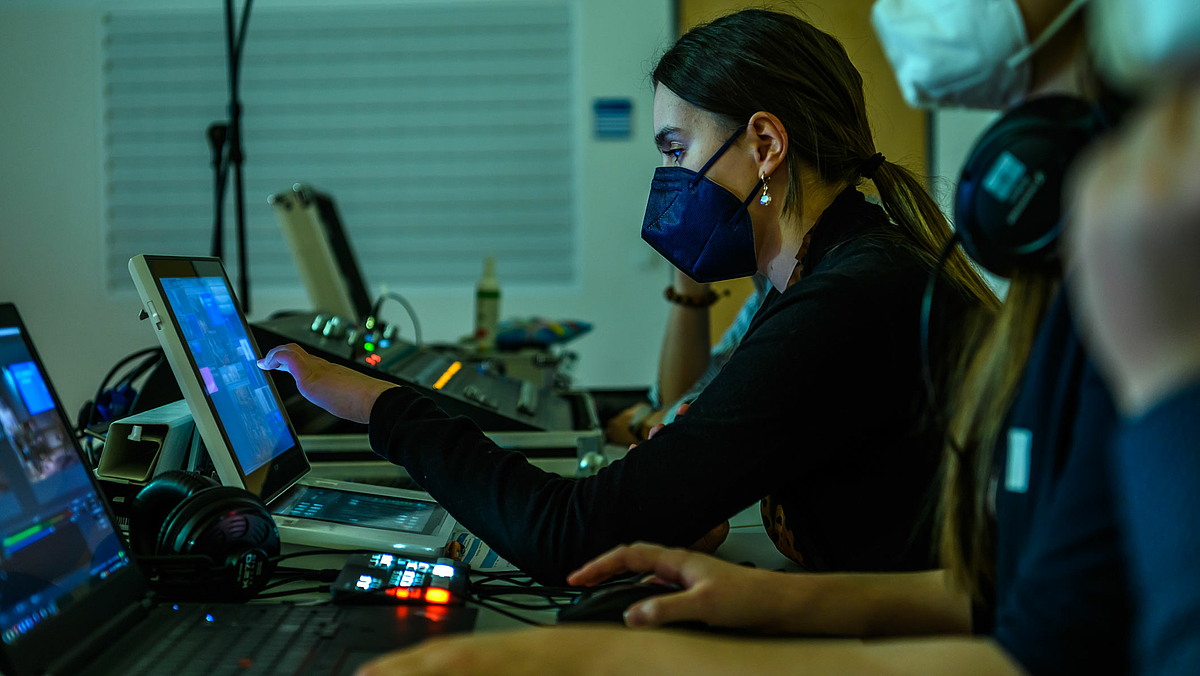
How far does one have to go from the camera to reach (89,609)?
691 mm

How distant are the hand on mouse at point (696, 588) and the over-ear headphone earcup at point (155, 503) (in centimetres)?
42

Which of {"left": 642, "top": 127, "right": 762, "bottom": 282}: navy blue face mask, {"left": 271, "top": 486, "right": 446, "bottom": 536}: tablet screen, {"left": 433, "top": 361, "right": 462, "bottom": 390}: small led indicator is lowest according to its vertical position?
{"left": 271, "top": 486, "right": 446, "bottom": 536}: tablet screen

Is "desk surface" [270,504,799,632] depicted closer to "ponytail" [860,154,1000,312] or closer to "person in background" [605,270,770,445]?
"ponytail" [860,154,1000,312]

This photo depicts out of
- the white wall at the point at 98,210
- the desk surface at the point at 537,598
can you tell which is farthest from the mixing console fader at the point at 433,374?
the white wall at the point at 98,210

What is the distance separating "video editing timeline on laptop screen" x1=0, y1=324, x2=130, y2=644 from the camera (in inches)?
24.9

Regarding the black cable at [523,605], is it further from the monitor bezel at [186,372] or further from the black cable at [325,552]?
the monitor bezel at [186,372]

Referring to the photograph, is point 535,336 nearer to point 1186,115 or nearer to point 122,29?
point 1186,115

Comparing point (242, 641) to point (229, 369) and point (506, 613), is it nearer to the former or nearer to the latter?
point (506, 613)

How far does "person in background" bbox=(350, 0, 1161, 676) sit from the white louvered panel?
10.8 feet

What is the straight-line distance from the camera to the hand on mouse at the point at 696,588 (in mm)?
669

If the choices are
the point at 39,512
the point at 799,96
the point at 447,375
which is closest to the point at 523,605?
the point at 39,512

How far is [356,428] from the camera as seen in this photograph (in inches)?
56.8

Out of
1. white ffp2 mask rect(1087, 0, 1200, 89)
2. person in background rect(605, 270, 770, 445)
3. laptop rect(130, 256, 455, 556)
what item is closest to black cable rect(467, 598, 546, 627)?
laptop rect(130, 256, 455, 556)

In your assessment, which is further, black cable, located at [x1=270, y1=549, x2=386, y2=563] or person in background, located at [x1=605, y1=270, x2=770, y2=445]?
person in background, located at [x1=605, y1=270, x2=770, y2=445]
